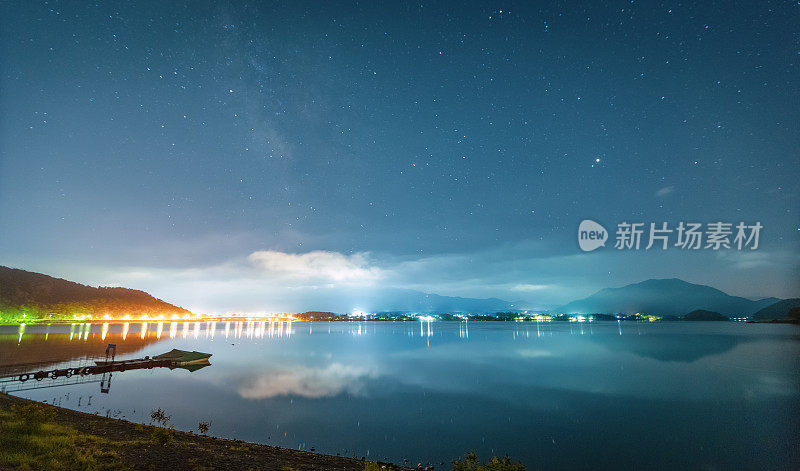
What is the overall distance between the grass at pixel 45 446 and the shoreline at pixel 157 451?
3 centimetres

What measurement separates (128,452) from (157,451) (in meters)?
0.97

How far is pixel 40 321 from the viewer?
160 m

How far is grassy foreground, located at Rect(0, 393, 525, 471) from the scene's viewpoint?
11.9 metres

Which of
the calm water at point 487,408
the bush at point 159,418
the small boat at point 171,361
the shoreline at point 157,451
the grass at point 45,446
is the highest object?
the grass at point 45,446

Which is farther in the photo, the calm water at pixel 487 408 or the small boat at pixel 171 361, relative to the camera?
the small boat at pixel 171 361

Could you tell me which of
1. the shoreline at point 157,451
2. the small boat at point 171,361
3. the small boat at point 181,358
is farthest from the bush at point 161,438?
the small boat at point 181,358

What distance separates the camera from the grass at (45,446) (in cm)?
1135

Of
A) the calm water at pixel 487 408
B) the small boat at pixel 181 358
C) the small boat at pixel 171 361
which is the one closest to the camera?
the calm water at pixel 487 408

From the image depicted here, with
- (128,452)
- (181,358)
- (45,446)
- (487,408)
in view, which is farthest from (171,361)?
(45,446)

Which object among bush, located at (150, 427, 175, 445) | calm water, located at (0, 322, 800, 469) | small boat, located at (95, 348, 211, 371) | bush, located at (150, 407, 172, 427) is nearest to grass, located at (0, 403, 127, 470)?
bush, located at (150, 427, 175, 445)

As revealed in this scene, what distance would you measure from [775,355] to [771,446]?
72377 millimetres

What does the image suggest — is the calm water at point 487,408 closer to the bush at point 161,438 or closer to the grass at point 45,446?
the bush at point 161,438

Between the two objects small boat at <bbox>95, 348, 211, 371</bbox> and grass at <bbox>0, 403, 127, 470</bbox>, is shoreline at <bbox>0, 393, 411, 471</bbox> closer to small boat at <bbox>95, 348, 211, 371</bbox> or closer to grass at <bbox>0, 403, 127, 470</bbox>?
grass at <bbox>0, 403, 127, 470</bbox>

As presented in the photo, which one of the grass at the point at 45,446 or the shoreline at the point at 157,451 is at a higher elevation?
the grass at the point at 45,446
